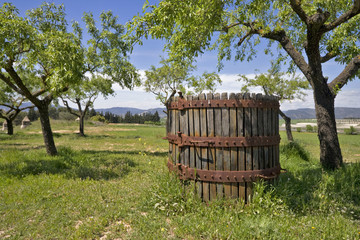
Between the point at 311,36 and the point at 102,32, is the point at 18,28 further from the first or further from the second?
the point at 311,36

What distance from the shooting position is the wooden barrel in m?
4.64

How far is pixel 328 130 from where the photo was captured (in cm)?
833

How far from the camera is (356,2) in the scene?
19.5ft

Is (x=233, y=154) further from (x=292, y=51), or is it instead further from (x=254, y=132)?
(x=292, y=51)

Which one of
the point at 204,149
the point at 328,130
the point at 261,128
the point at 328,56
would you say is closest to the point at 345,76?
the point at 328,56

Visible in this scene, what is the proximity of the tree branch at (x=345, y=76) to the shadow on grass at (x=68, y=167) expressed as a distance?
840cm

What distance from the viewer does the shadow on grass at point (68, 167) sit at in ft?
25.7

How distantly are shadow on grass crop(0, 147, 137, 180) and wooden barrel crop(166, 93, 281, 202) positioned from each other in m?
4.07

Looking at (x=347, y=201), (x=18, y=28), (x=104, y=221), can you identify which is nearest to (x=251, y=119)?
(x=347, y=201)

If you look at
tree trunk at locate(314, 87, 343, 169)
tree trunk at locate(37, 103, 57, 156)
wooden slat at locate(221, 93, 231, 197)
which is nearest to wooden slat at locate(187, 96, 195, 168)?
wooden slat at locate(221, 93, 231, 197)

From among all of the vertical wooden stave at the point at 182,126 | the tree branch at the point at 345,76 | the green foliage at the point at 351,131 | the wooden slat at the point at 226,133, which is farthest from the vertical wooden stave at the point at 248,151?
the green foliage at the point at 351,131

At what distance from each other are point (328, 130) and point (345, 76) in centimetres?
223

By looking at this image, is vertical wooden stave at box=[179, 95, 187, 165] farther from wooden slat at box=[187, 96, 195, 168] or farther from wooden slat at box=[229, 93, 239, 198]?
wooden slat at box=[229, 93, 239, 198]

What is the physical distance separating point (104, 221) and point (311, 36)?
7751 millimetres
